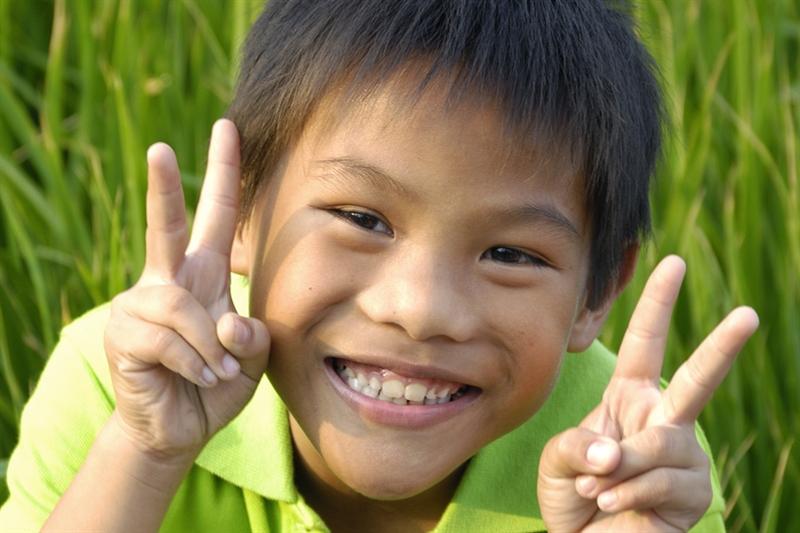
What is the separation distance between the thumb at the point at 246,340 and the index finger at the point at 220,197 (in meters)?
0.09

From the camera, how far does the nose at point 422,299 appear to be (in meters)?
1.54

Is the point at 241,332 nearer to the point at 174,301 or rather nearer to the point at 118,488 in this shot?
the point at 174,301

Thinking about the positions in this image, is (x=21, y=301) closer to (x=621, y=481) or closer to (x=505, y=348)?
(x=505, y=348)

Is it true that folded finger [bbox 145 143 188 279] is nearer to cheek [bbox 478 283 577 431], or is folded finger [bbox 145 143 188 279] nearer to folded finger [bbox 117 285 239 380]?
folded finger [bbox 117 285 239 380]

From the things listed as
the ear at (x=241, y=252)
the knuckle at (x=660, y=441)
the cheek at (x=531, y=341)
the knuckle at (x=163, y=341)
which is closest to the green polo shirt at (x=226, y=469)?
the ear at (x=241, y=252)

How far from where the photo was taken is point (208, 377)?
1572mm

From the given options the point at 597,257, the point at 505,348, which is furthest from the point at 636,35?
the point at 505,348

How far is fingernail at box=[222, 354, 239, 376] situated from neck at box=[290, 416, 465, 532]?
32cm

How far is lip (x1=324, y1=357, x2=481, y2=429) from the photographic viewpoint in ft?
5.41

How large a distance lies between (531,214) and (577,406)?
474 mm

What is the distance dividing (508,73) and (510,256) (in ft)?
0.65

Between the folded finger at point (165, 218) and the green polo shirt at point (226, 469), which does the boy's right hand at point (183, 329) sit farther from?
the green polo shirt at point (226, 469)

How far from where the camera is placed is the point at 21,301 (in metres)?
2.40

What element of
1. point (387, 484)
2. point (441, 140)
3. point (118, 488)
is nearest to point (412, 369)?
point (387, 484)
